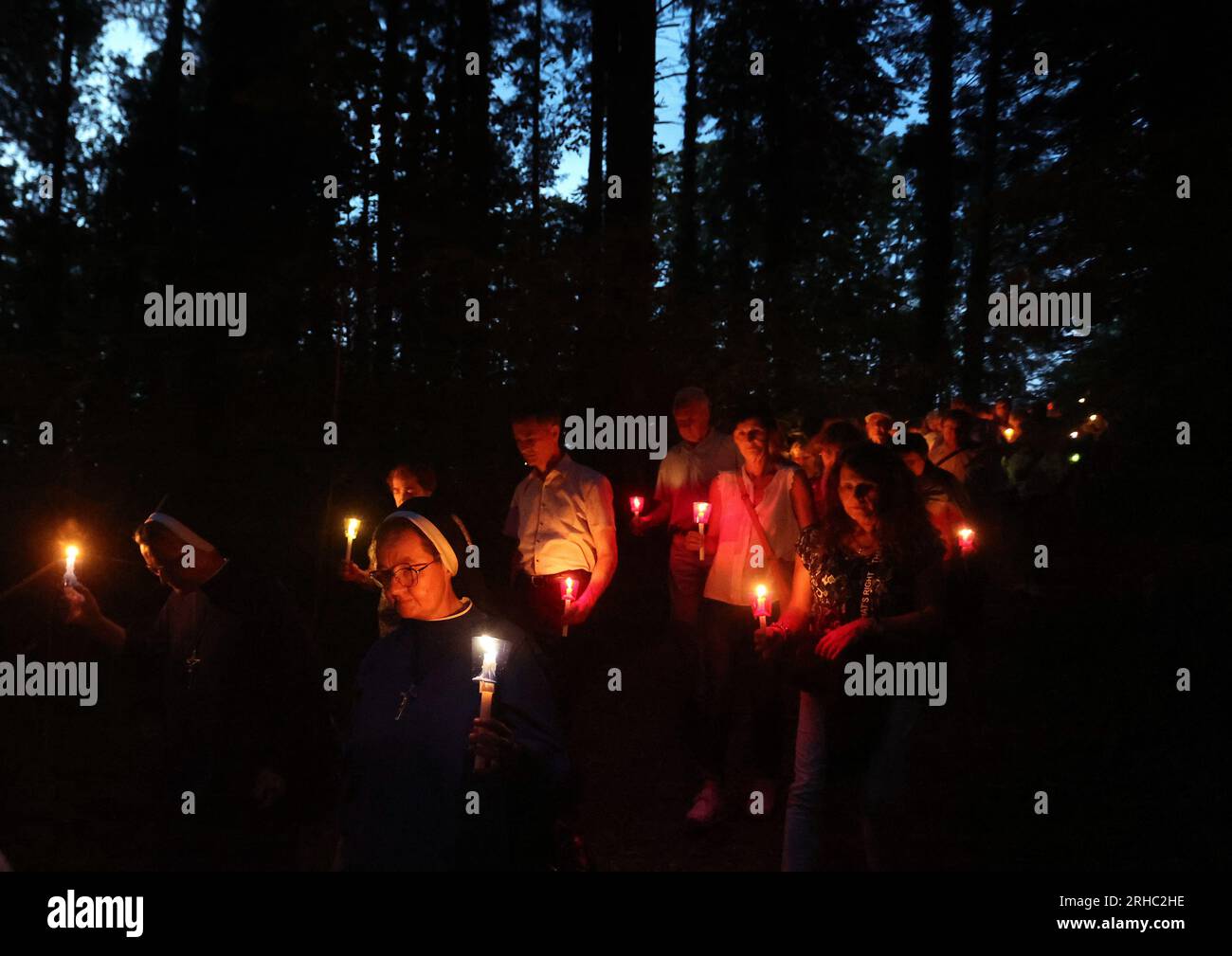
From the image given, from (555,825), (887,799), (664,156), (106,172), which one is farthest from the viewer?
(106,172)

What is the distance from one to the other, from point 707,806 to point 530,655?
2.74 meters

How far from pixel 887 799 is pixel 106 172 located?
25706 mm

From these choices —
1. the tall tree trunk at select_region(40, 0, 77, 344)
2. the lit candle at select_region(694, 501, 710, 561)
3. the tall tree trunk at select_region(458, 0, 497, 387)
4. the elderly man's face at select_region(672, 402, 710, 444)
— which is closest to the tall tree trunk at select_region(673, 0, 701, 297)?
the tall tree trunk at select_region(40, 0, 77, 344)

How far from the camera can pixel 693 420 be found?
671 cm

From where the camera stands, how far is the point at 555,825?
3289 millimetres

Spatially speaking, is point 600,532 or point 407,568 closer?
point 407,568

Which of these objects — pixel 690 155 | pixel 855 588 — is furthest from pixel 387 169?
pixel 690 155

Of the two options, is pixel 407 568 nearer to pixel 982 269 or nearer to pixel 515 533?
pixel 515 533

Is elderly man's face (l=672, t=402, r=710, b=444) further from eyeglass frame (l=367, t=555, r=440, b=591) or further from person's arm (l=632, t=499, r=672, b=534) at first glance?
eyeglass frame (l=367, t=555, r=440, b=591)

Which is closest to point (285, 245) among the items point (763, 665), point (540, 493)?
point (540, 493)

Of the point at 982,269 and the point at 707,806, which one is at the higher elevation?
the point at 982,269

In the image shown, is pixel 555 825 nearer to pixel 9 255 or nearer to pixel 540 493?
pixel 540 493

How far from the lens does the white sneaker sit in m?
5.65

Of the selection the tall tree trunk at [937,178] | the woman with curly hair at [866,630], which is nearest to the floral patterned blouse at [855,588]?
the woman with curly hair at [866,630]
